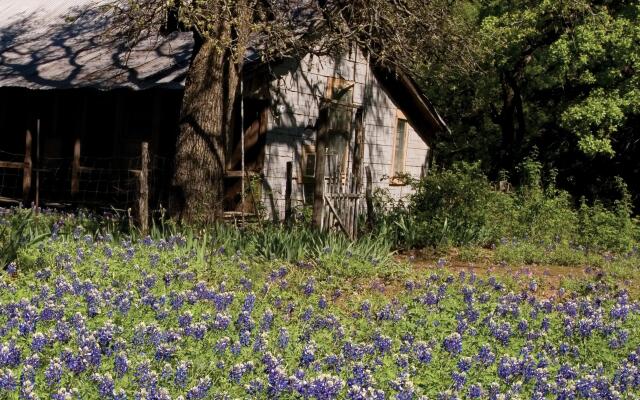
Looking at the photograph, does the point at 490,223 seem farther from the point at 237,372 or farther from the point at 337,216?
the point at 237,372

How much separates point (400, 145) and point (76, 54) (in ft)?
26.5

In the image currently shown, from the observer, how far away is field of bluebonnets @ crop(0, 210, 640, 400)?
4.73 metres

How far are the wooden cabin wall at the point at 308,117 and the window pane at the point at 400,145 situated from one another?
17.0 inches

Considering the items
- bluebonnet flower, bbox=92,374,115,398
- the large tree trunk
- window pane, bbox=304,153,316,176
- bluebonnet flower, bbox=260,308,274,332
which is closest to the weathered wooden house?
window pane, bbox=304,153,316,176

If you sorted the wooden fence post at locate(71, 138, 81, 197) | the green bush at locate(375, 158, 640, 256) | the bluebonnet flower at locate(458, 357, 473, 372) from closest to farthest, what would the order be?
the bluebonnet flower at locate(458, 357, 473, 372), the green bush at locate(375, 158, 640, 256), the wooden fence post at locate(71, 138, 81, 197)

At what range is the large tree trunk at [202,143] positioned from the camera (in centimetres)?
1287

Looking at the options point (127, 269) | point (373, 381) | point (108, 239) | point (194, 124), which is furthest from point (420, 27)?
point (373, 381)

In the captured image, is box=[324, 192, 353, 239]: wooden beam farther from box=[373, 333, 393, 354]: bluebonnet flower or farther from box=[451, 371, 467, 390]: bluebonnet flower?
box=[451, 371, 467, 390]: bluebonnet flower

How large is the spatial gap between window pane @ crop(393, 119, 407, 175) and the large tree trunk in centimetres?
868

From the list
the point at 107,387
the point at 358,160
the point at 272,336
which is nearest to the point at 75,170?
the point at 358,160

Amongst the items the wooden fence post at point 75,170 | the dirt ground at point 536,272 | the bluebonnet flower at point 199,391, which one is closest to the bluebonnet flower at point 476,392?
the bluebonnet flower at point 199,391

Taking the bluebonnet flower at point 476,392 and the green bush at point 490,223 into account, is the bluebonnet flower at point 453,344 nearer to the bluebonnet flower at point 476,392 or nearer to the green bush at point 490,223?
the bluebonnet flower at point 476,392

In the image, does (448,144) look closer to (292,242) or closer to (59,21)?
(59,21)

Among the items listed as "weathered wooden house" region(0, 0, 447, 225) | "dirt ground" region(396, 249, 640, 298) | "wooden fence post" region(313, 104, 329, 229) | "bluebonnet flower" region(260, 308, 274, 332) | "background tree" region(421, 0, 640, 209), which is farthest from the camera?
"background tree" region(421, 0, 640, 209)
